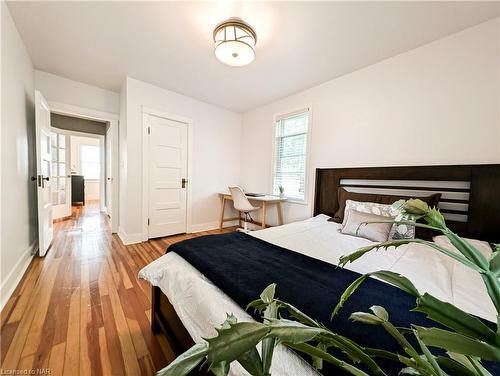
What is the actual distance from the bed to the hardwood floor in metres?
0.19

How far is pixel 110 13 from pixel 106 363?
2.67m

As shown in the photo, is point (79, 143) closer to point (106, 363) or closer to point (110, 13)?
point (110, 13)

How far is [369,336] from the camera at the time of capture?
0.60m

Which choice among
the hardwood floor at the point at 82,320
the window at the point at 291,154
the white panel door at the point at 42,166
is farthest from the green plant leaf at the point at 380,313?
the white panel door at the point at 42,166

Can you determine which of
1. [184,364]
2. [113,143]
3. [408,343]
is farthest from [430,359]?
[113,143]

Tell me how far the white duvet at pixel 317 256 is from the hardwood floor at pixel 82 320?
448 mm

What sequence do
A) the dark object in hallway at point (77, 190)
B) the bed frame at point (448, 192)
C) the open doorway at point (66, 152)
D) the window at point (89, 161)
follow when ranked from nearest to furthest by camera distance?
1. the bed frame at point (448, 192)
2. the open doorway at point (66, 152)
3. the dark object in hallway at point (77, 190)
4. the window at point (89, 161)

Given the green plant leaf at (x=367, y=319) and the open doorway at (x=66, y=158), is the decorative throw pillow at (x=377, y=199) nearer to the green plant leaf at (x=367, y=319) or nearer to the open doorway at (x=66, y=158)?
the green plant leaf at (x=367, y=319)

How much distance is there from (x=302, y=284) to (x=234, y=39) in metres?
1.99

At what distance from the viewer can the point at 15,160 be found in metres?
1.92

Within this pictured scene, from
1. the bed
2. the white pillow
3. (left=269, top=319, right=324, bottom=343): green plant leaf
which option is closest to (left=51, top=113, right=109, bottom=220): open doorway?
the bed

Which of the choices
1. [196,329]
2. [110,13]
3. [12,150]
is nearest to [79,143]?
[12,150]

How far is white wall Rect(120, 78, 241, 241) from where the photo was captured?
287 cm

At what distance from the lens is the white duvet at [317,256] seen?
799 millimetres
